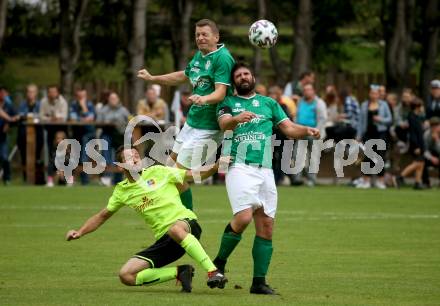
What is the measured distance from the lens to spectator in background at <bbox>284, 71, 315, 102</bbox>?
2747 centimetres

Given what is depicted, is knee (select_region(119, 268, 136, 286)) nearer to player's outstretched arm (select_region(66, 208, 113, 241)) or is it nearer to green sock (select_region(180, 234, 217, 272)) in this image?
player's outstretched arm (select_region(66, 208, 113, 241))

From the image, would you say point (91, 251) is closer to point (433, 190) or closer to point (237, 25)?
point (433, 190)

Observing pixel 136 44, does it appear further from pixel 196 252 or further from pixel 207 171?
pixel 196 252

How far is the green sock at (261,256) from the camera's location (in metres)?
11.9

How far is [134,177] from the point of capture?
1218 centimetres

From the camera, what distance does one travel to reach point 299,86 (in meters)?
28.4

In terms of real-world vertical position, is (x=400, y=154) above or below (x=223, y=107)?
below

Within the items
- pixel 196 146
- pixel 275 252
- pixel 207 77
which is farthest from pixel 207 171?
pixel 275 252

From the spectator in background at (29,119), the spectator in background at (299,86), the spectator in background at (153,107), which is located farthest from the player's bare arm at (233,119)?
the spectator in background at (29,119)

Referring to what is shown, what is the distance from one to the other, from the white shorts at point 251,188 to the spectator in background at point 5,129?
16744 millimetres

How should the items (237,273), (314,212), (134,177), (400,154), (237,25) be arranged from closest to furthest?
(134,177), (237,273), (314,212), (400,154), (237,25)

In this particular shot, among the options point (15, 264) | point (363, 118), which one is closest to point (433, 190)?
point (363, 118)

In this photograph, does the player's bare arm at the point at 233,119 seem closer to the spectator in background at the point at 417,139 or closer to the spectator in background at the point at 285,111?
the spectator in background at the point at 285,111

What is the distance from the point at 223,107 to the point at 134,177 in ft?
3.45
